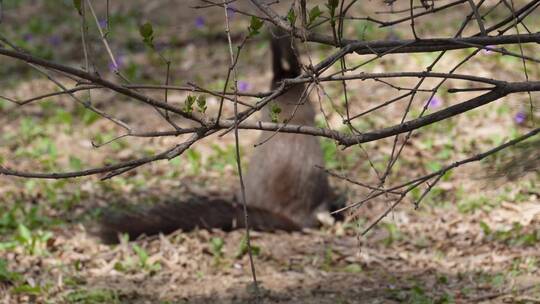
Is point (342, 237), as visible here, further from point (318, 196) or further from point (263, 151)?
point (263, 151)

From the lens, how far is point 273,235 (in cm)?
467

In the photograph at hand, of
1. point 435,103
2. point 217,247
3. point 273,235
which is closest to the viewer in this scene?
point 217,247

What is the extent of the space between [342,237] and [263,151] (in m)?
0.63

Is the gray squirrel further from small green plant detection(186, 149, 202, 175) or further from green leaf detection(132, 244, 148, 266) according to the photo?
small green plant detection(186, 149, 202, 175)

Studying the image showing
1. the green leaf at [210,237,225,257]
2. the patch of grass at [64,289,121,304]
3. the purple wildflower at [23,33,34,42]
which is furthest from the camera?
the purple wildflower at [23,33,34,42]

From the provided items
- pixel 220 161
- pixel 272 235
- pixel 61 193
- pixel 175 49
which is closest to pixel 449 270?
pixel 272 235

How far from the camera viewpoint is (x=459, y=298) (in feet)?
12.3

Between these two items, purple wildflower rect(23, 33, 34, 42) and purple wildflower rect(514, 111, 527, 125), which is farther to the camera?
purple wildflower rect(23, 33, 34, 42)

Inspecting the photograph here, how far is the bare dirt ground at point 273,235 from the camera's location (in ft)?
12.9

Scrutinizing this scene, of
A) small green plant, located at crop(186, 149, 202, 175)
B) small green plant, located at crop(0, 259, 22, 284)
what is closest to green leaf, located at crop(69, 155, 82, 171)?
small green plant, located at crop(186, 149, 202, 175)

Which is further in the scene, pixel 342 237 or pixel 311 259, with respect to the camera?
pixel 342 237

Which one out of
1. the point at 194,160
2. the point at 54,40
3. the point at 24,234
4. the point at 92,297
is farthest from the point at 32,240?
the point at 54,40

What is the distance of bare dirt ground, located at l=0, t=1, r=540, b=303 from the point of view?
3918 millimetres

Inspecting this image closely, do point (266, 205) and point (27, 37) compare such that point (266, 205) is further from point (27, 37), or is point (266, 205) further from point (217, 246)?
point (27, 37)
